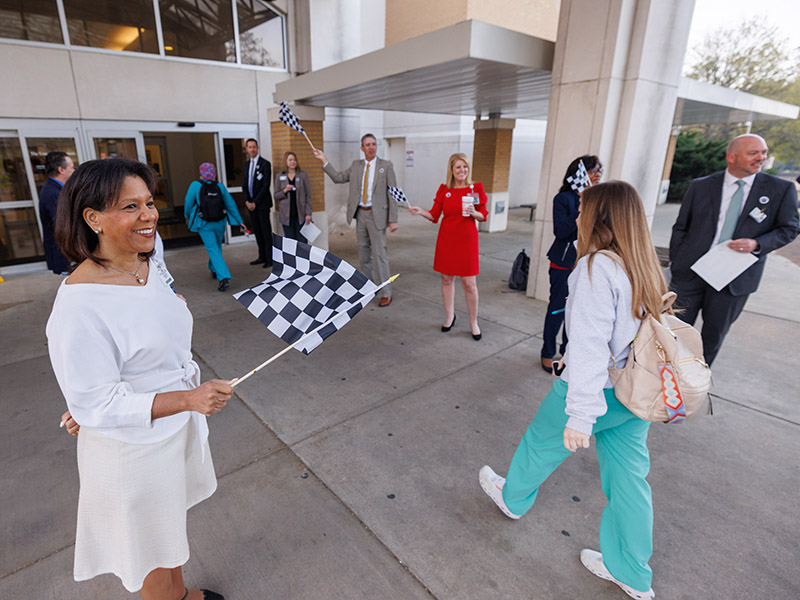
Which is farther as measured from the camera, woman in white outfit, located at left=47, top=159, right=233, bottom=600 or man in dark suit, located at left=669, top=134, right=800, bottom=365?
man in dark suit, located at left=669, top=134, right=800, bottom=365

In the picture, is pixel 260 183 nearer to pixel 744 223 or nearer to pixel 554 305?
pixel 554 305

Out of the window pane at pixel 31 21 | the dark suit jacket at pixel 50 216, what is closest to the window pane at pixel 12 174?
the window pane at pixel 31 21

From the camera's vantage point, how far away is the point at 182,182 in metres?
13.7

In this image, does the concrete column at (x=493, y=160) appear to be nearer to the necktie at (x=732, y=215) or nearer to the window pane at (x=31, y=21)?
the necktie at (x=732, y=215)

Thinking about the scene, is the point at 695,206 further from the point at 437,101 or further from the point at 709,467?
the point at 437,101

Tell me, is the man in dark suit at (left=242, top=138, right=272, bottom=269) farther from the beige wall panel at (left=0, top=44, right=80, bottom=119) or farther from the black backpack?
the beige wall panel at (left=0, top=44, right=80, bottom=119)

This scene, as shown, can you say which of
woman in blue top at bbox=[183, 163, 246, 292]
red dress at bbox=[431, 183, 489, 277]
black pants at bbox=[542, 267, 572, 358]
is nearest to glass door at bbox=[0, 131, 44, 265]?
woman in blue top at bbox=[183, 163, 246, 292]

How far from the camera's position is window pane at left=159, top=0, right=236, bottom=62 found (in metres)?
8.63

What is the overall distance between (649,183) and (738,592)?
16.5 ft

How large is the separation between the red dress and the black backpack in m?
3.42

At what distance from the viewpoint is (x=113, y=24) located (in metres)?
8.11

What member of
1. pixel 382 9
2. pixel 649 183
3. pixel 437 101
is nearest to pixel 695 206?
pixel 649 183

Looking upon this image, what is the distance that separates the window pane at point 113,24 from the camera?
774 centimetres

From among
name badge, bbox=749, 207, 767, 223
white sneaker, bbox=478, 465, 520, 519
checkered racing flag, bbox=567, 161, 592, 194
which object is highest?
checkered racing flag, bbox=567, 161, 592, 194
